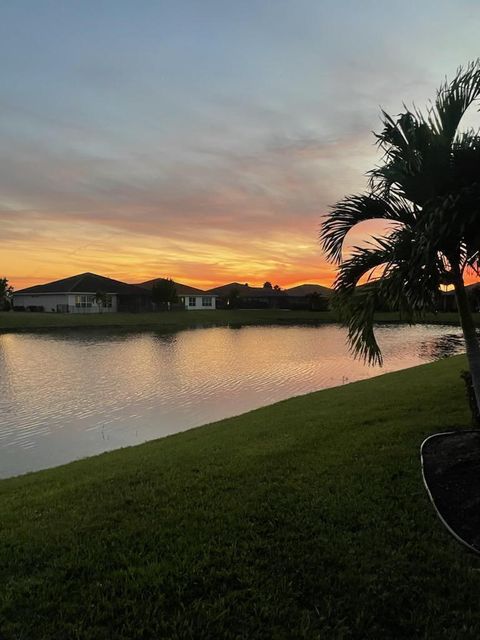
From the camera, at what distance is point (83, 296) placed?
78.8 m

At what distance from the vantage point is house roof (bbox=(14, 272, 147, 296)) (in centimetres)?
7931

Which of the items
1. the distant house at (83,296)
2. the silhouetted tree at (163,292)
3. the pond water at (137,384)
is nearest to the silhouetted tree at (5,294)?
the distant house at (83,296)

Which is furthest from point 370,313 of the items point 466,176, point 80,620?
point 80,620

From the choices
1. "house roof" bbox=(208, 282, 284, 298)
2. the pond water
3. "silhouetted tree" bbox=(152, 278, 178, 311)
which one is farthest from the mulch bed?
"house roof" bbox=(208, 282, 284, 298)

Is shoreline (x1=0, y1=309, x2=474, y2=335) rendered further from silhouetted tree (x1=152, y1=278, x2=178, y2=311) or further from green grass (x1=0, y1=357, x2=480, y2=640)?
green grass (x1=0, y1=357, x2=480, y2=640)

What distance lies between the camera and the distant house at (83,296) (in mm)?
77625

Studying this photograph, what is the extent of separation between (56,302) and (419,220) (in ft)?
261

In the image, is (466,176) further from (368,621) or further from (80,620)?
(80,620)

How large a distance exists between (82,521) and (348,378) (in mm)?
18348

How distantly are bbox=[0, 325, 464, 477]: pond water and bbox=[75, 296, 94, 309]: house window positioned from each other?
40561mm

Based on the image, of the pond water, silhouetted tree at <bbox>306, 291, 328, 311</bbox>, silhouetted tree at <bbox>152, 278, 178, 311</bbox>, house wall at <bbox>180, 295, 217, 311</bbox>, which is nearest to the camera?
the pond water

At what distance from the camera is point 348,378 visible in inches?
867

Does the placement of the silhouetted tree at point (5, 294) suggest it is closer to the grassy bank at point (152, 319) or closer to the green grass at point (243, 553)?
the grassy bank at point (152, 319)

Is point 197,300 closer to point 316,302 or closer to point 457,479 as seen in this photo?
point 316,302
